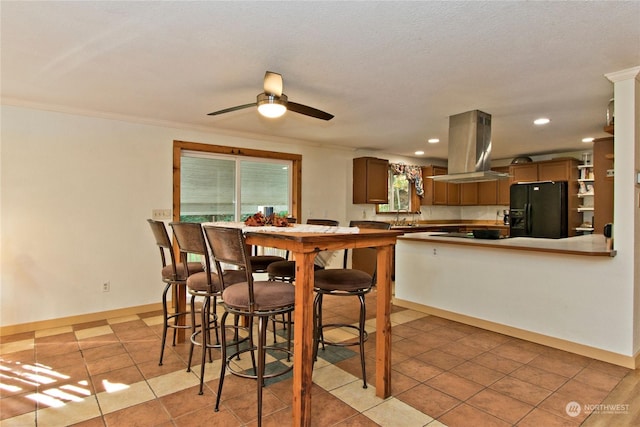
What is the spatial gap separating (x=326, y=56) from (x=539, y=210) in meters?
4.82

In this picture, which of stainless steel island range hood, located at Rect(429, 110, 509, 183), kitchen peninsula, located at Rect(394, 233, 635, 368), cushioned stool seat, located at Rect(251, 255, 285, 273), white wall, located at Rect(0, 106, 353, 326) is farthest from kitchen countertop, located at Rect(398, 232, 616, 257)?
white wall, located at Rect(0, 106, 353, 326)

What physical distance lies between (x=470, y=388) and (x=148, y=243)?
359 cm

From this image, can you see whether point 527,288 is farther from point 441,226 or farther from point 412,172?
point 412,172

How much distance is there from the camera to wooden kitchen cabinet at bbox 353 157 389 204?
18.9ft

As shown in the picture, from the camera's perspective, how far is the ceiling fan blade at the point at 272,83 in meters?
2.42

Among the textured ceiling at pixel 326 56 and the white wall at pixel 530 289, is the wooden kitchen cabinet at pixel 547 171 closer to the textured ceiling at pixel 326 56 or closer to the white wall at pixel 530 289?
the textured ceiling at pixel 326 56

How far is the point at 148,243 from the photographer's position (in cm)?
407

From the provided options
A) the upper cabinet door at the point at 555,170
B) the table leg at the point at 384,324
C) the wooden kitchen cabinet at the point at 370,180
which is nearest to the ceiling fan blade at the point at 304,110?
the table leg at the point at 384,324

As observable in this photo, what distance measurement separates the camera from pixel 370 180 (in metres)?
5.78

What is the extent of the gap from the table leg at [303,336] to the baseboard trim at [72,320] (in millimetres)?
2952

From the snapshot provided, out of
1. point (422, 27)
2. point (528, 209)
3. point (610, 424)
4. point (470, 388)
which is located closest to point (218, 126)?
point (422, 27)

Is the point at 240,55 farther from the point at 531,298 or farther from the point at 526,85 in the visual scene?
the point at 531,298

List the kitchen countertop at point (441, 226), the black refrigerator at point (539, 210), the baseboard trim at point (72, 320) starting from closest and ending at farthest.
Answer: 1. the baseboard trim at point (72, 320)
2. the black refrigerator at point (539, 210)
3. the kitchen countertop at point (441, 226)

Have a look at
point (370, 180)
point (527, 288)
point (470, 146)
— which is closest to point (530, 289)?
point (527, 288)
